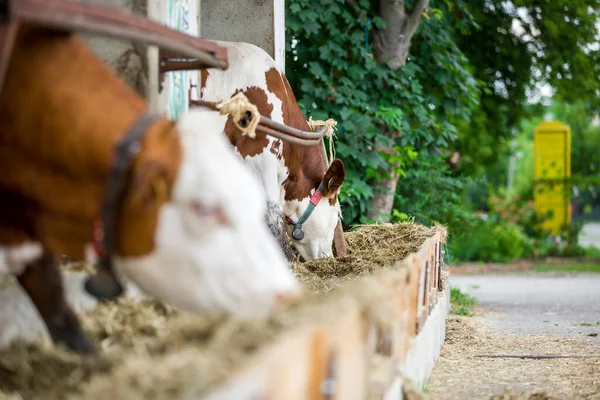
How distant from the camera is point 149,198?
2859 millimetres

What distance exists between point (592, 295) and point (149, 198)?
330 inches

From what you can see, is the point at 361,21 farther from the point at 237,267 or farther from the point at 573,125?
the point at 573,125

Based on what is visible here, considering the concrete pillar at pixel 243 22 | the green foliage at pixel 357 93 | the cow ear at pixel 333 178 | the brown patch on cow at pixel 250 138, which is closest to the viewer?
the brown patch on cow at pixel 250 138

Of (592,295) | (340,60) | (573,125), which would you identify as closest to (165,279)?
(340,60)

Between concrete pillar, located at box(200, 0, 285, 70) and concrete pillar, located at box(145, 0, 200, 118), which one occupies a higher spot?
concrete pillar, located at box(200, 0, 285, 70)

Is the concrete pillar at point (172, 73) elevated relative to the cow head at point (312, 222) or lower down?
elevated

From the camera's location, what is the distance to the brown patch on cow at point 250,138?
20.2 feet

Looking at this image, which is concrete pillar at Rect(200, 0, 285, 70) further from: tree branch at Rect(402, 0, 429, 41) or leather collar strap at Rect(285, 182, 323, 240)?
tree branch at Rect(402, 0, 429, 41)

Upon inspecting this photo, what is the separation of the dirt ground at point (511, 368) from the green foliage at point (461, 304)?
1181 mm

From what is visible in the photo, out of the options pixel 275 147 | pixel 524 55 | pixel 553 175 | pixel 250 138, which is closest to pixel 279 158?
pixel 275 147

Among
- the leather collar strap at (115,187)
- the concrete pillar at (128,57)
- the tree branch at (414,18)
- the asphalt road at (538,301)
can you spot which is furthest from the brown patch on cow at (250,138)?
the tree branch at (414,18)

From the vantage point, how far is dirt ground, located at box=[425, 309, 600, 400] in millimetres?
4543

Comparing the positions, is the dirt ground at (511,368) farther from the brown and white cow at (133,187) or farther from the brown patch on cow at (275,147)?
the brown and white cow at (133,187)

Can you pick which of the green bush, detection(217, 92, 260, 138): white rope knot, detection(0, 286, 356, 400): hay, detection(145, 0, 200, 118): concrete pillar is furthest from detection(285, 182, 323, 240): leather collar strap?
the green bush
